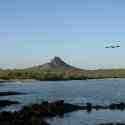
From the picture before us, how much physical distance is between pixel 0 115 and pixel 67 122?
26.8ft

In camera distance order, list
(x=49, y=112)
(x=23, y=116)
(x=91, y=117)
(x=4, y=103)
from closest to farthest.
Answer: (x=23, y=116)
(x=91, y=117)
(x=49, y=112)
(x=4, y=103)

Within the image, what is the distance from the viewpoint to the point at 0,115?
47.5 m

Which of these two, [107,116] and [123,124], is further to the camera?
[107,116]

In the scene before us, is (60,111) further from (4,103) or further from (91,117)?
(4,103)

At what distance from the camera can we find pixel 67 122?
47.7 meters

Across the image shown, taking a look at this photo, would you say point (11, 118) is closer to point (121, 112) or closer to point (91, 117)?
point (91, 117)

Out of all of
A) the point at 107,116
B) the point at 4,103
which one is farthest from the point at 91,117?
the point at 4,103

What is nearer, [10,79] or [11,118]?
[11,118]

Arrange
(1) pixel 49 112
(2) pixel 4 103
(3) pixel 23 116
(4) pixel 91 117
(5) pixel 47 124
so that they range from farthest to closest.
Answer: (2) pixel 4 103 < (1) pixel 49 112 < (4) pixel 91 117 < (3) pixel 23 116 < (5) pixel 47 124

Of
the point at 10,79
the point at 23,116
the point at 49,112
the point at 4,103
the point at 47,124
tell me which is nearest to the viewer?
the point at 47,124

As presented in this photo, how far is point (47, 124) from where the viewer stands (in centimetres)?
4309

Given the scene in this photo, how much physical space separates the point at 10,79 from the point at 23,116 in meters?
153

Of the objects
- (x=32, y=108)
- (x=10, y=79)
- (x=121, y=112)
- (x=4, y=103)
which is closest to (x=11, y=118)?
(x=32, y=108)

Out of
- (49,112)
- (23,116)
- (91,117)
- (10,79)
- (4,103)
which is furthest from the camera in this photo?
(10,79)
